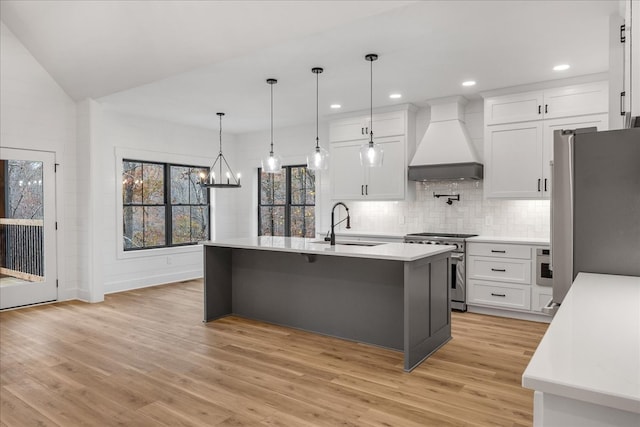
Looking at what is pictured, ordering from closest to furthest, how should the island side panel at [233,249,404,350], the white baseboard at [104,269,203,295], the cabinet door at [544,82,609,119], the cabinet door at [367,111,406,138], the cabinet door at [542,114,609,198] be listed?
the island side panel at [233,249,404,350] → the cabinet door at [544,82,609,119] → the cabinet door at [542,114,609,198] → the cabinet door at [367,111,406,138] → the white baseboard at [104,269,203,295]

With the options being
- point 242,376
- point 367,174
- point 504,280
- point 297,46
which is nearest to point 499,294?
point 504,280

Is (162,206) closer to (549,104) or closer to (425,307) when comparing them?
(425,307)

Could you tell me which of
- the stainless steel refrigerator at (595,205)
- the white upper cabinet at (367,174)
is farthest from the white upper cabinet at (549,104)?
the stainless steel refrigerator at (595,205)

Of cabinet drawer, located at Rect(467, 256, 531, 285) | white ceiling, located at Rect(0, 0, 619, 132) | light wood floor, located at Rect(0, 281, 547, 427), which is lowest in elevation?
light wood floor, located at Rect(0, 281, 547, 427)

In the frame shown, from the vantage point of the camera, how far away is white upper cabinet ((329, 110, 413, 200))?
19.7 feet

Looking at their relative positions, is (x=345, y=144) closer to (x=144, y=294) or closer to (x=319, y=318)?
(x=319, y=318)

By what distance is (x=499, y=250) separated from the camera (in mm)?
4961

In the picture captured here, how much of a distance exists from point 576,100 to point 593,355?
462 centimetres

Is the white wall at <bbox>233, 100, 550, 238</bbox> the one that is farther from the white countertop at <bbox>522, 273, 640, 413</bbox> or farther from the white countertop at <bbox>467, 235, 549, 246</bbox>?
the white countertop at <bbox>522, 273, 640, 413</bbox>

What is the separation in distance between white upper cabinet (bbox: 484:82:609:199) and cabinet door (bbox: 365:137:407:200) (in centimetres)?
114

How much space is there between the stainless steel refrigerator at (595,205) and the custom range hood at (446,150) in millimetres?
3085

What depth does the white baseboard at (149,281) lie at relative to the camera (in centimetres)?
640

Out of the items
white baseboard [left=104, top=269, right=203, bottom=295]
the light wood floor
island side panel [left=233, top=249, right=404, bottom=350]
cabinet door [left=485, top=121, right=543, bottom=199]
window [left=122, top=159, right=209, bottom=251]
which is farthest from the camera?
window [left=122, top=159, right=209, bottom=251]

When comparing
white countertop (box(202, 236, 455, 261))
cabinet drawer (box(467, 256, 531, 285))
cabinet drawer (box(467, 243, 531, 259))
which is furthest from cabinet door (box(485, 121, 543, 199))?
white countertop (box(202, 236, 455, 261))
